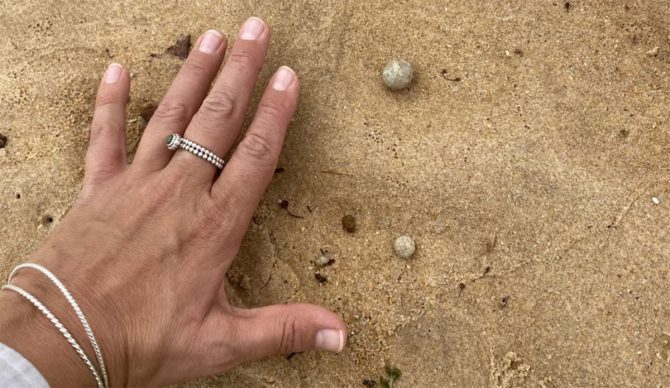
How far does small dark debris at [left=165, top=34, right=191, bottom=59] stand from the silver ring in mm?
→ 558

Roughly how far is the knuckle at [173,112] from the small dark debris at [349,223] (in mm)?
778

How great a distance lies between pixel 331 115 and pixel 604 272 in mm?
1313

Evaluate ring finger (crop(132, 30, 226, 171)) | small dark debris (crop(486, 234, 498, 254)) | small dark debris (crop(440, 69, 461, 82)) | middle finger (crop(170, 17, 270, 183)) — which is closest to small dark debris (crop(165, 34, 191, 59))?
ring finger (crop(132, 30, 226, 171))

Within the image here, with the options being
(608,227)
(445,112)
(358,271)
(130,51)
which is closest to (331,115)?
(445,112)

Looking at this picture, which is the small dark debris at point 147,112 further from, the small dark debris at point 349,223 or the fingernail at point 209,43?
the small dark debris at point 349,223

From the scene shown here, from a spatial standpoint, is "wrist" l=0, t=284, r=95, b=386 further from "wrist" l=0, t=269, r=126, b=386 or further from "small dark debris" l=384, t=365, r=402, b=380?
"small dark debris" l=384, t=365, r=402, b=380

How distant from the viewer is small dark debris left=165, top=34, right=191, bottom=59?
2885 millimetres

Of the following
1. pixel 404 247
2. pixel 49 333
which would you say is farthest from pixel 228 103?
pixel 49 333

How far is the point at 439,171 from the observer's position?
270 centimetres

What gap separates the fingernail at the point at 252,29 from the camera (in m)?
2.64

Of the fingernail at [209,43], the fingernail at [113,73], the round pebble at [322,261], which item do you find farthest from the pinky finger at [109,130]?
Answer: the round pebble at [322,261]

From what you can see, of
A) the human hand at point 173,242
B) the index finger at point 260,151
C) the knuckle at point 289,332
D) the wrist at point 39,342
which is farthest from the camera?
the index finger at point 260,151

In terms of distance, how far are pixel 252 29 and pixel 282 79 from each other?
0.85ft

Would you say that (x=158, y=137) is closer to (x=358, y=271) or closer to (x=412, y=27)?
(x=358, y=271)
